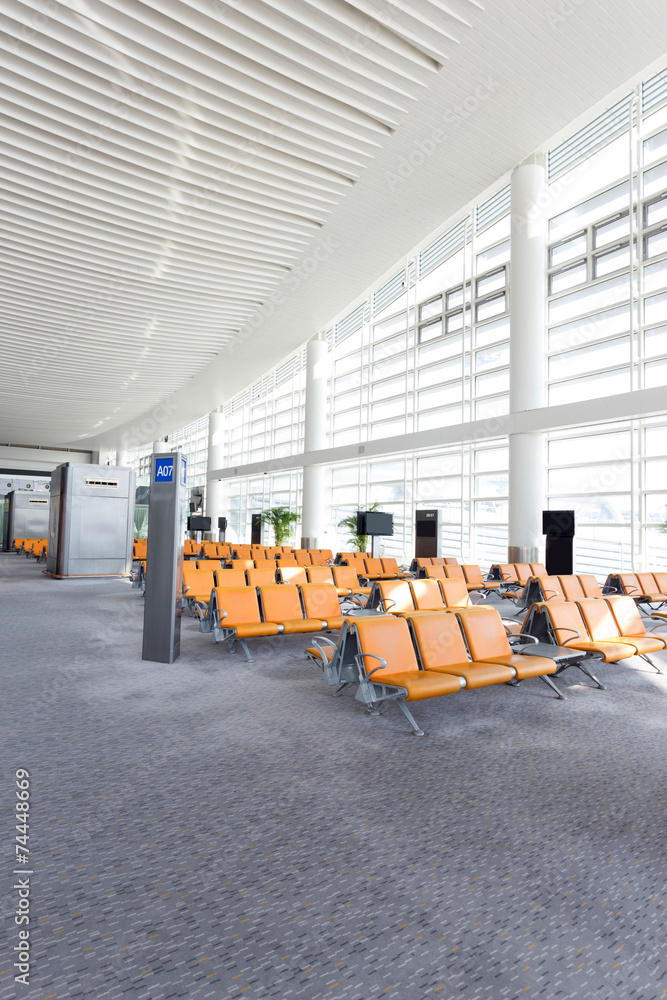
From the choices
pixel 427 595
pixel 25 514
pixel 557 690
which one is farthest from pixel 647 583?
pixel 25 514

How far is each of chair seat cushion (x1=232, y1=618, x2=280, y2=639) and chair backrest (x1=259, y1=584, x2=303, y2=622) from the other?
0.99 feet

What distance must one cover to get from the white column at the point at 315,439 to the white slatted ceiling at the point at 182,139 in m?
5.04

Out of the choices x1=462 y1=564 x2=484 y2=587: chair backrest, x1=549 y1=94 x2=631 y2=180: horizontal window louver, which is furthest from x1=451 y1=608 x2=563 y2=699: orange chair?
x1=549 y1=94 x2=631 y2=180: horizontal window louver

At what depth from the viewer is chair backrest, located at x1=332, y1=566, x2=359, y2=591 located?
29.6 feet

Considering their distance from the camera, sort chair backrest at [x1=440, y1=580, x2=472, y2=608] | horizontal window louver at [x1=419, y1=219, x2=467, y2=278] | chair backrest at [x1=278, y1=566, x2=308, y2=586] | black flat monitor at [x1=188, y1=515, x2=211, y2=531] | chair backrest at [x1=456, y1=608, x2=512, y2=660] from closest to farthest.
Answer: chair backrest at [x1=456, y1=608, x2=512, y2=660]
chair backrest at [x1=440, y1=580, x2=472, y2=608]
chair backrest at [x1=278, y1=566, x2=308, y2=586]
horizontal window louver at [x1=419, y1=219, x2=467, y2=278]
black flat monitor at [x1=188, y1=515, x2=211, y2=531]

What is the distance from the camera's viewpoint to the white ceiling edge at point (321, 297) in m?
11.1

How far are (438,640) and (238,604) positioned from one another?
7.80ft

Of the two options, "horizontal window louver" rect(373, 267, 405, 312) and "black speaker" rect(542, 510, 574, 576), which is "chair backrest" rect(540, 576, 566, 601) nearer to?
"black speaker" rect(542, 510, 574, 576)

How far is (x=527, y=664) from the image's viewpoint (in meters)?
4.56

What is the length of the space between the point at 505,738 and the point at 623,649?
1.95 m

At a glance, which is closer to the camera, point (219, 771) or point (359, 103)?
point (219, 771)

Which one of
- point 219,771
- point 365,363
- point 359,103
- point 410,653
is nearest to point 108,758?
point 219,771

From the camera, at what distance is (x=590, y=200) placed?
12883 millimetres

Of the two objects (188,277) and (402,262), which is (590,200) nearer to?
(402,262)
